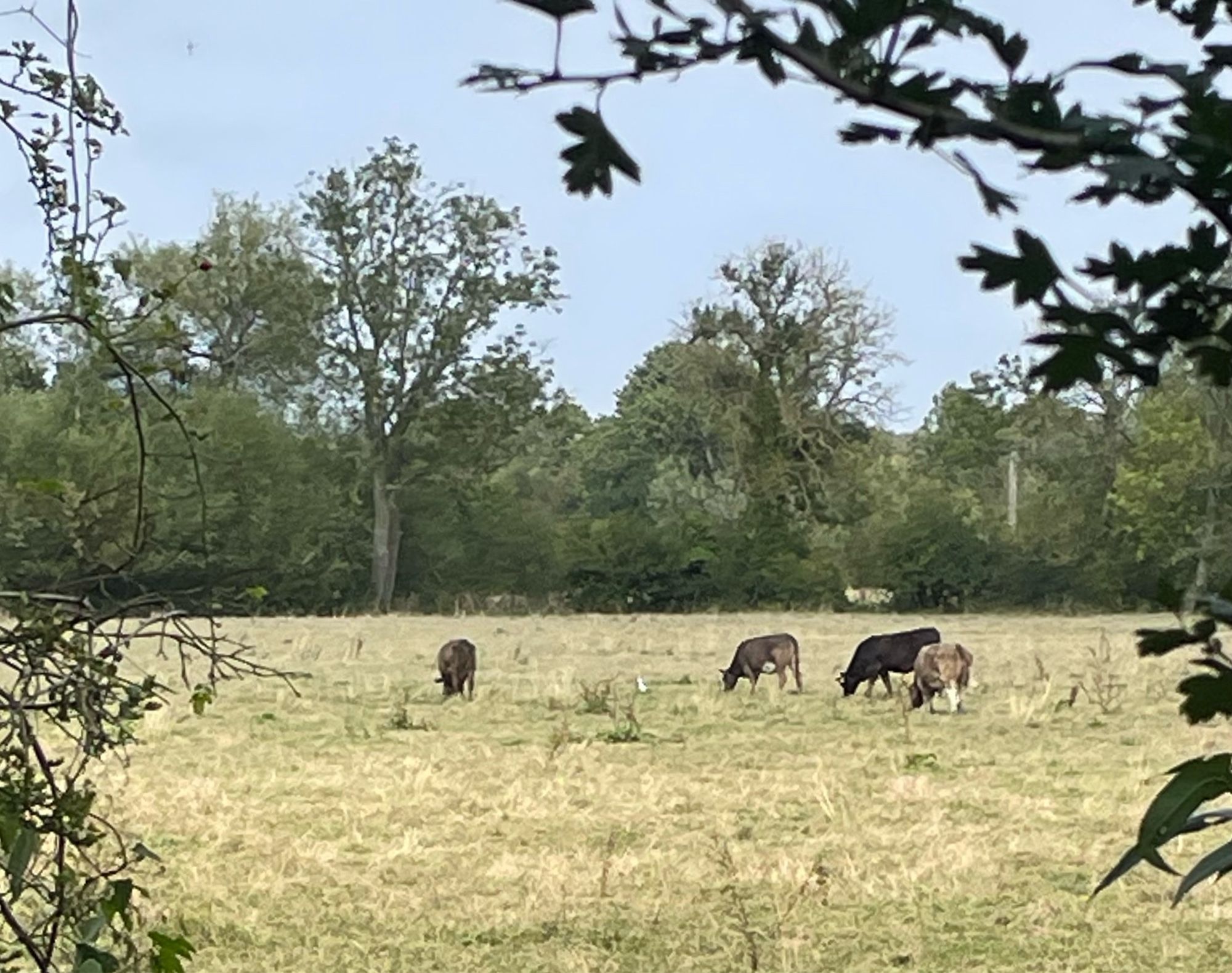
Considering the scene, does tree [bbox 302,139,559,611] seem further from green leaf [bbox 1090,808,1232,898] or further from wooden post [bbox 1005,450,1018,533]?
green leaf [bbox 1090,808,1232,898]

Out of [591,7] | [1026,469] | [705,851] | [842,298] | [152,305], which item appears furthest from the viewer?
[1026,469]

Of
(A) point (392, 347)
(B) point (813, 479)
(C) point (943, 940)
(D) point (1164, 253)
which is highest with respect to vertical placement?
(A) point (392, 347)

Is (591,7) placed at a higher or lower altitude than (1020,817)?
higher

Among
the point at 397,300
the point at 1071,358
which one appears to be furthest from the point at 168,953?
the point at 397,300

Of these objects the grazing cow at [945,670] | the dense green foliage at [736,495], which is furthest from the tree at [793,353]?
the grazing cow at [945,670]

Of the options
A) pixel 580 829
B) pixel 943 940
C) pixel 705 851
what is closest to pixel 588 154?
pixel 943 940

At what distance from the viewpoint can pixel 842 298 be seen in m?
31.9

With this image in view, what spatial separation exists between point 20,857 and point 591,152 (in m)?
1.37

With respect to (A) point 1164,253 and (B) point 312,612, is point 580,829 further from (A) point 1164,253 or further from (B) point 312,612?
(B) point 312,612

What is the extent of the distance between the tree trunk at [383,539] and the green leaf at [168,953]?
3226 cm

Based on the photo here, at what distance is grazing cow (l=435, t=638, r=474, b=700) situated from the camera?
15008 millimetres

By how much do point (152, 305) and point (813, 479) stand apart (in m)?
32.2

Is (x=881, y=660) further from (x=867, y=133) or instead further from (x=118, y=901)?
(x=867, y=133)

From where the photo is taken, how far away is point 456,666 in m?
15.1
